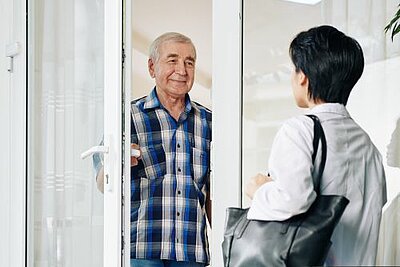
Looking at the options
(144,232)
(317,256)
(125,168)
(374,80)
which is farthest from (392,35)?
(144,232)

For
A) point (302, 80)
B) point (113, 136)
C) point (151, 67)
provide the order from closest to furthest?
point (302, 80)
point (113, 136)
point (151, 67)

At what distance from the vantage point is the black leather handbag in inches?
57.9

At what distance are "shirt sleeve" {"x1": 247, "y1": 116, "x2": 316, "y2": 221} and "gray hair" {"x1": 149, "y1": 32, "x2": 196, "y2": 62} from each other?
1.27m

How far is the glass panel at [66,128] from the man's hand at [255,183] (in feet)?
3.05

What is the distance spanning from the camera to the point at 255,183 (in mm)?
1869

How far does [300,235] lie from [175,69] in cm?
143

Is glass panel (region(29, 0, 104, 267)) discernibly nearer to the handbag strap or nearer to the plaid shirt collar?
the plaid shirt collar

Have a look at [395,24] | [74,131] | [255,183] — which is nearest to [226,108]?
[255,183]

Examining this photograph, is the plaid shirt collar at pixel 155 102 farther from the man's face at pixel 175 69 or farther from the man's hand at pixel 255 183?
the man's hand at pixel 255 183

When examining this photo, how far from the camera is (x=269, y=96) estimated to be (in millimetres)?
1953

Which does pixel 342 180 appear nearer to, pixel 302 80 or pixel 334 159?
pixel 334 159

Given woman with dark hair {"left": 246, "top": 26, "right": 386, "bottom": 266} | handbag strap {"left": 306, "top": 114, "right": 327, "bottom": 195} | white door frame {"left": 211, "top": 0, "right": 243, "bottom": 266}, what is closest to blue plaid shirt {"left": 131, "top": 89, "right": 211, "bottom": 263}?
white door frame {"left": 211, "top": 0, "right": 243, "bottom": 266}

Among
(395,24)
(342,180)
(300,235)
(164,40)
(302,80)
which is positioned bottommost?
(300,235)
